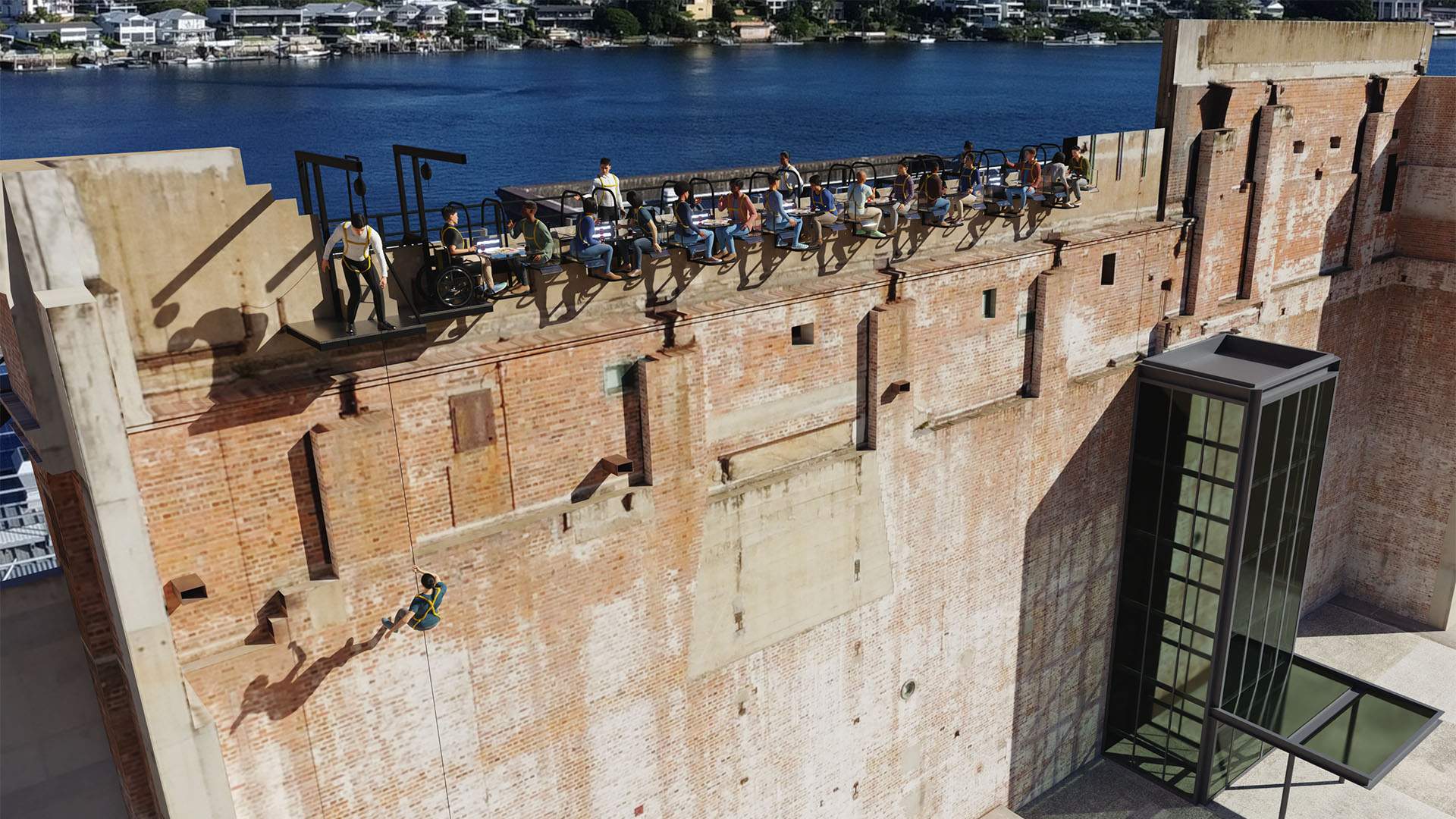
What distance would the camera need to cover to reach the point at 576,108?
84.4 m

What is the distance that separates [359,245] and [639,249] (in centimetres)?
435

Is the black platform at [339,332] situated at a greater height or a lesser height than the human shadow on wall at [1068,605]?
greater

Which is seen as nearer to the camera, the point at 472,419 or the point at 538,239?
the point at 472,419

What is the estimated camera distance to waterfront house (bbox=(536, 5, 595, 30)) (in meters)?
153

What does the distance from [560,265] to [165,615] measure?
6458 millimetres

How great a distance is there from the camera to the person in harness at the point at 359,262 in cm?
1251

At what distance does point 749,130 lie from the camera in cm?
7388

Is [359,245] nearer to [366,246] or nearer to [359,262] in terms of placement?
[366,246]

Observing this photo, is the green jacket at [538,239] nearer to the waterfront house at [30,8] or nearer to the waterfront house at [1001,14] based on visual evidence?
the waterfront house at [1001,14]

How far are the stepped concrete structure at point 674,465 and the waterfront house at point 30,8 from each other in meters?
205

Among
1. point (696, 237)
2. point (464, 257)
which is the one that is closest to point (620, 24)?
point (696, 237)

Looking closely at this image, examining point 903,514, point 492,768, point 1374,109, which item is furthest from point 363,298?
point 1374,109

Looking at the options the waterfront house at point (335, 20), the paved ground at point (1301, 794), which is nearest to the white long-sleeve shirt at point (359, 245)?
the paved ground at point (1301, 794)

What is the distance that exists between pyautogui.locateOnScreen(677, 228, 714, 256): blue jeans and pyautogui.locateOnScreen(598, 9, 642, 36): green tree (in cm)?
13859
